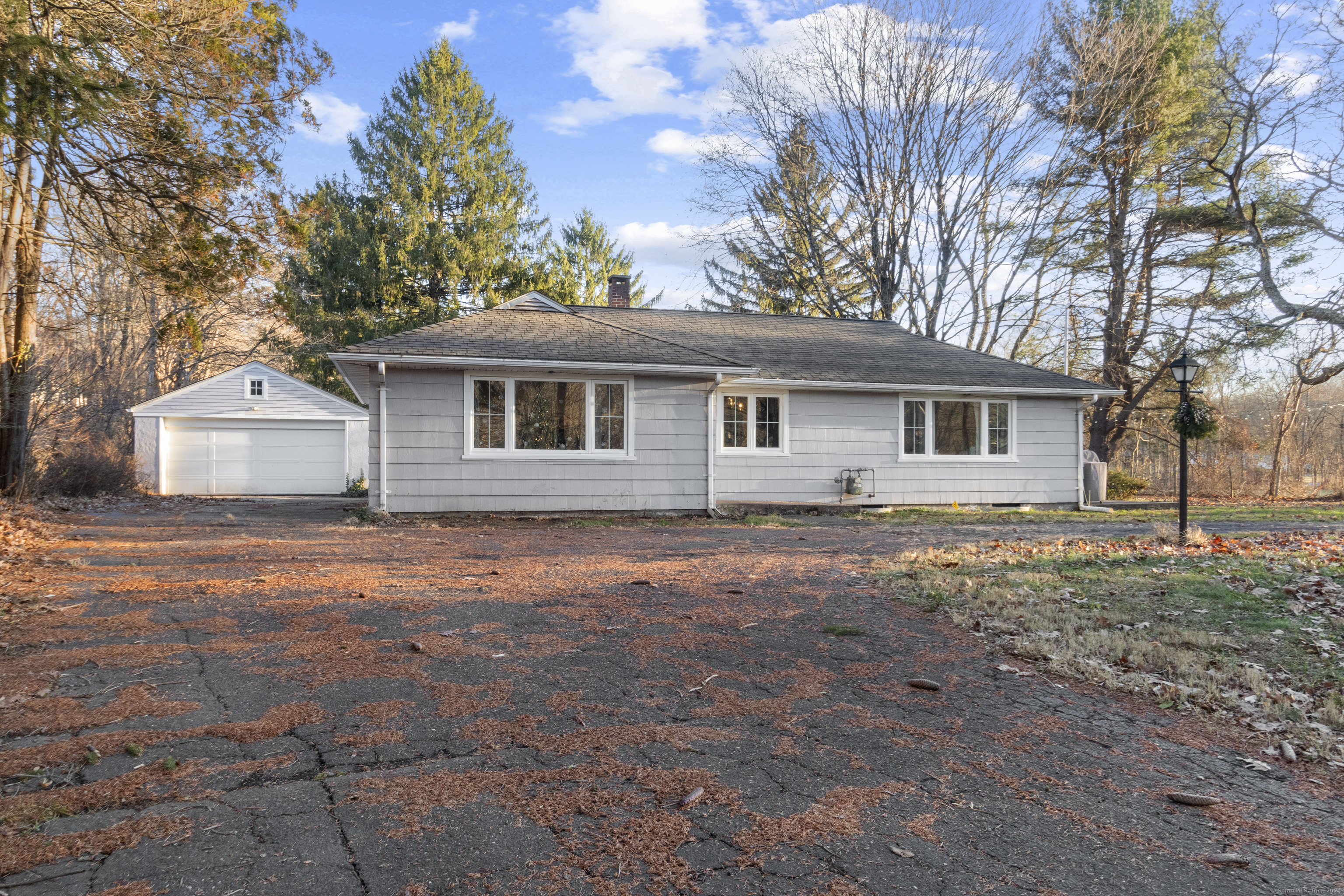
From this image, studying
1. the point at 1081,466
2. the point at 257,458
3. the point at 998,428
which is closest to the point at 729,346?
the point at 998,428

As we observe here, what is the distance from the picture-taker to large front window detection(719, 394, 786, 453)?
546 inches

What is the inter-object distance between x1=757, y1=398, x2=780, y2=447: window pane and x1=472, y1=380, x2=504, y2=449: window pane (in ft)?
15.8

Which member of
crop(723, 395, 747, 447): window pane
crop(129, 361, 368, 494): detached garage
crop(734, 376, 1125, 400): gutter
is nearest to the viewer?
crop(734, 376, 1125, 400): gutter

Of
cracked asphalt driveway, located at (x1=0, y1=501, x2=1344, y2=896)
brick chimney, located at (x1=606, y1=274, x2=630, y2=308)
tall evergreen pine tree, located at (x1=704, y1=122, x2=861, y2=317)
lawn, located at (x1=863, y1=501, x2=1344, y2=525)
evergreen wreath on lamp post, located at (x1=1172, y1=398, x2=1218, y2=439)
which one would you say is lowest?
cracked asphalt driveway, located at (x1=0, y1=501, x2=1344, y2=896)

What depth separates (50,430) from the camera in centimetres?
1431

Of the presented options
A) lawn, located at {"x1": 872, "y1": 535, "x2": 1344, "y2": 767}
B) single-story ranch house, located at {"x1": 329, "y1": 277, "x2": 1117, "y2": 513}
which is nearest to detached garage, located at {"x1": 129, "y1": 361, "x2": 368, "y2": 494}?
single-story ranch house, located at {"x1": 329, "y1": 277, "x2": 1117, "y2": 513}

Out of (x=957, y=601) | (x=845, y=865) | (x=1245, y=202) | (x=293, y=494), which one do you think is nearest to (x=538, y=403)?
→ (x=957, y=601)

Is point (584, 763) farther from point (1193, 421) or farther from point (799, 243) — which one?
point (799, 243)

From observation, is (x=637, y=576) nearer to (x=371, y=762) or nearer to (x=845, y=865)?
(x=371, y=762)

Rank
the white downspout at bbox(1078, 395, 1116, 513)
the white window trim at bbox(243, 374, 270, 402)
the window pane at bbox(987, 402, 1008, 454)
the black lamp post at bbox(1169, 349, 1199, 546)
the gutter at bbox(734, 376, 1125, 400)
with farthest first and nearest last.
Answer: the white window trim at bbox(243, 374, 270, 402) → the white downspout at bbox(1078, 395, 1116, 513) → the window pane at bbox(987, 402, 1008, 454) → the gutter at bbox(734, 376, 1125, 400) → the black lamp post at bbox(1169, 349, 1199, 546)

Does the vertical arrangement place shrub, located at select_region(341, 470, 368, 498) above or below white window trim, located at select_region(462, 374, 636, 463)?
below

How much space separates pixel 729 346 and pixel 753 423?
6.91 feet

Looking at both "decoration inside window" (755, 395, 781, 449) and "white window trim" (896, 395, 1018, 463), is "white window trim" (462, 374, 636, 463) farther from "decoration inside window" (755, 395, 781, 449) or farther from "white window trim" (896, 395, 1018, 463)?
"white window trim" (896, 395, 1018, 463)

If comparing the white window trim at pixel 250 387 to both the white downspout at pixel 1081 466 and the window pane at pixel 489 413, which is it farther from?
the white downspout at pixel 1081 466
